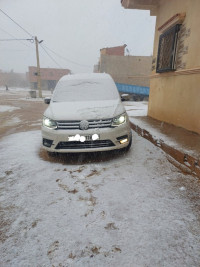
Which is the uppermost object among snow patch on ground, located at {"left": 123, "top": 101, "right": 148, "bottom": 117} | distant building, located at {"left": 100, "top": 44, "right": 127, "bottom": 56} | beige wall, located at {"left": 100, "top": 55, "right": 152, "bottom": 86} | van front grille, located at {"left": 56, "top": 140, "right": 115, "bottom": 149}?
distant building, located at {"left": 100, "top": 44, "right": 127, "bottom": 56}

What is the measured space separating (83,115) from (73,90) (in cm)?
129

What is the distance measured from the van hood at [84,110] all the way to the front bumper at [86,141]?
0.24 metres

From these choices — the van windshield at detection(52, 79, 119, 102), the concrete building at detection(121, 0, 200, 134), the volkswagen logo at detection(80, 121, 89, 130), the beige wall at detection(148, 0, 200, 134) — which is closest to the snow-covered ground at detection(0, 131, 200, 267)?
the volkswagen logo at detection(80, 121, 89, 130)

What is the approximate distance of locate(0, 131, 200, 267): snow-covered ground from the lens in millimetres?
1568

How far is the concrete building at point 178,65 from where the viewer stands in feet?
13.6

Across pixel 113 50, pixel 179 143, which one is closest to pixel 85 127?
pixel 179 143

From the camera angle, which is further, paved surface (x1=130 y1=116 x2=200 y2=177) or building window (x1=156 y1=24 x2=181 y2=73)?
building window (x1=156 y1=24 x2=181 y2=73)

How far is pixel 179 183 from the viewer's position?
267 cm

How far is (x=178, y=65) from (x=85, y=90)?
8.85 feet

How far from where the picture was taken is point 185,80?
449 centimetres

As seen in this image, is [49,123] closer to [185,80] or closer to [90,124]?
[90,124]

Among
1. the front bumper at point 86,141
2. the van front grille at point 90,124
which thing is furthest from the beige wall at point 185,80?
the van front grille at point 90,124

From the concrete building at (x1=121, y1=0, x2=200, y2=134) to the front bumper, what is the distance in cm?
218

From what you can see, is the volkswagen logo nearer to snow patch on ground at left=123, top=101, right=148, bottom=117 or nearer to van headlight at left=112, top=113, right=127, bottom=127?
van headlight at left=112, top=113, right=127, bottom=127
